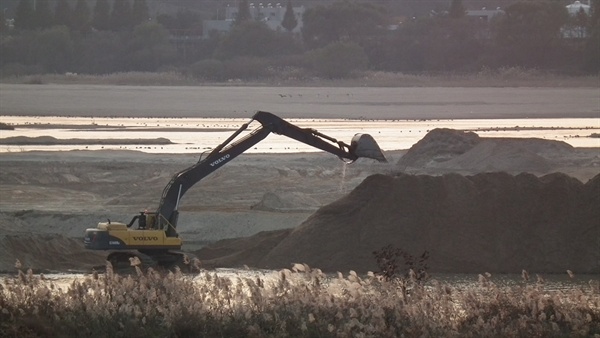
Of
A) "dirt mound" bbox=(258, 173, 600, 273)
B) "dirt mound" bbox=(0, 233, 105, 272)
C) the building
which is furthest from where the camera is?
the building

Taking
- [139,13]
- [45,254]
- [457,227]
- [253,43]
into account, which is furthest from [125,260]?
[139,13]

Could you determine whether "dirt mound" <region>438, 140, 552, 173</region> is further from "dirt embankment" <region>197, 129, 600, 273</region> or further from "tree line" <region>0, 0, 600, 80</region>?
"tree line" <region>0, 0, 600, 80</region>

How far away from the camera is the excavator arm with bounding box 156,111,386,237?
2067 cm

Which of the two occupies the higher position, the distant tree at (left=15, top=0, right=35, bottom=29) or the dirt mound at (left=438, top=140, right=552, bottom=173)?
the distant tree at (left=15, top=0, right=35, bottom=29)

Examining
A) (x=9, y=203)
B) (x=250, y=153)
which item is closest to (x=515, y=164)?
(x=250, y=153)

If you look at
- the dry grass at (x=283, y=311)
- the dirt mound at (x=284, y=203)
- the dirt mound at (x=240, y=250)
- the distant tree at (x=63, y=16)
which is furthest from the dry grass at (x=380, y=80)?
the dry grass at (x=283, y=311)

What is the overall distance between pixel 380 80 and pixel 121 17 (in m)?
41.1

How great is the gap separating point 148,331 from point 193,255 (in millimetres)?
8912

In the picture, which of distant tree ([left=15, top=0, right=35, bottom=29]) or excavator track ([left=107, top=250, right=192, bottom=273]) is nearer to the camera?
excavator track ([left=107, top=250, right=192, bottom=273])

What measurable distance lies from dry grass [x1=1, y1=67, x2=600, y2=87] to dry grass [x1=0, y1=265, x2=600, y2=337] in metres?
71.9

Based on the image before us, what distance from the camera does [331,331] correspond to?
45.7ft

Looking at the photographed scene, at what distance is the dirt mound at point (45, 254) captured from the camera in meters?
21.7

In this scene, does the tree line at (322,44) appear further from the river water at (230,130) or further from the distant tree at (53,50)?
the river water at (230,130)

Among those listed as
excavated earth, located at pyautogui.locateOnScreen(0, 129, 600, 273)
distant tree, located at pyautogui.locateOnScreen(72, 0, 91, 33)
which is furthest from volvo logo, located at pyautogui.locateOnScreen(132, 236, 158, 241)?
distant tree, located at pyautogui.locateOnScreen(72, 0, 91, 33)
